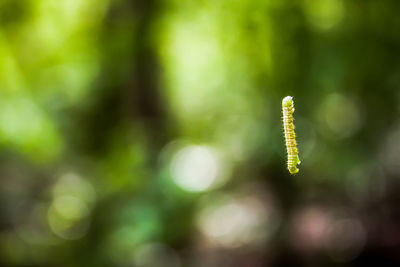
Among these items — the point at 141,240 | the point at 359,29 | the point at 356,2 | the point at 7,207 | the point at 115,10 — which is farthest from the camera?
the point at 7,207

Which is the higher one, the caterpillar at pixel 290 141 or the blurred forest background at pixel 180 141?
the blurred forest background at pixel 180 141

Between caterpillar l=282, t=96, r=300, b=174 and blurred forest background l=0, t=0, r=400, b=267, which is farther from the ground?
blurred forest background l=0, t=0, r=400, b=267

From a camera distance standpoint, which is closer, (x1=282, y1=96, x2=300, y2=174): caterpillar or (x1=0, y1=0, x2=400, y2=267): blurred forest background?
(x1=282, y1=96, x2=300, y2=174): caterpillar

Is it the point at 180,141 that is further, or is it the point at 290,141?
the point at 180,141

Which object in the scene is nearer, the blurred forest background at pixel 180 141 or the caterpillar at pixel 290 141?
the caterpillar at pixel 290 141

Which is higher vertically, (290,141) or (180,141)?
(180,141)

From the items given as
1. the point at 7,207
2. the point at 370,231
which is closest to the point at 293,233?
the point at 370,231

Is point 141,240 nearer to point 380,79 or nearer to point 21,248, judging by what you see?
point 21,248

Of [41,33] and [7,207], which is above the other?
[41,33]
